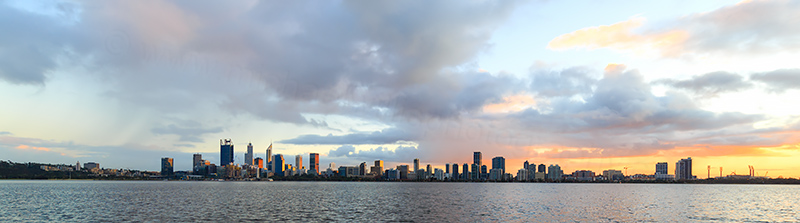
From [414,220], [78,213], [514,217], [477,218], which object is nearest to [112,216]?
[78,213]

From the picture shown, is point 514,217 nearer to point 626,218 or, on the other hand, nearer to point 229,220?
point 626,218

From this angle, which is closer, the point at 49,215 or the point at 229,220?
the point at 229,220

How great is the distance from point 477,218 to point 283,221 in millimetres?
36422

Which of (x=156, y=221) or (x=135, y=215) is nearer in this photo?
(x=156, y=221)

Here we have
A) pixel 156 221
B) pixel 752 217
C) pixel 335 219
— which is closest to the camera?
pixel 156 221

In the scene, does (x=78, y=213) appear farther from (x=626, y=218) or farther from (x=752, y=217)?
(x=752, y=217)

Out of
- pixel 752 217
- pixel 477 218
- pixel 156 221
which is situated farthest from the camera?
pixel 752 217

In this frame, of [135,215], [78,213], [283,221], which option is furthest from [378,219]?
[78,213]

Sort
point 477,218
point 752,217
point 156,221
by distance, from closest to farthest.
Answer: point 156,221 → point 477,218 → point 752,217

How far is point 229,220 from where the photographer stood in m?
83.6

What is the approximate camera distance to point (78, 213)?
318 feet

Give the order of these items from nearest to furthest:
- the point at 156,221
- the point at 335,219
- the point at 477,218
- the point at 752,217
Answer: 1. the point at 156,221
2. the point at 335,219
3. the point at 477,218
4. the point at 752,217

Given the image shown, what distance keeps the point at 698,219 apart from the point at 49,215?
125m

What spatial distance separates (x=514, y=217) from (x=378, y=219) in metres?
28.1
